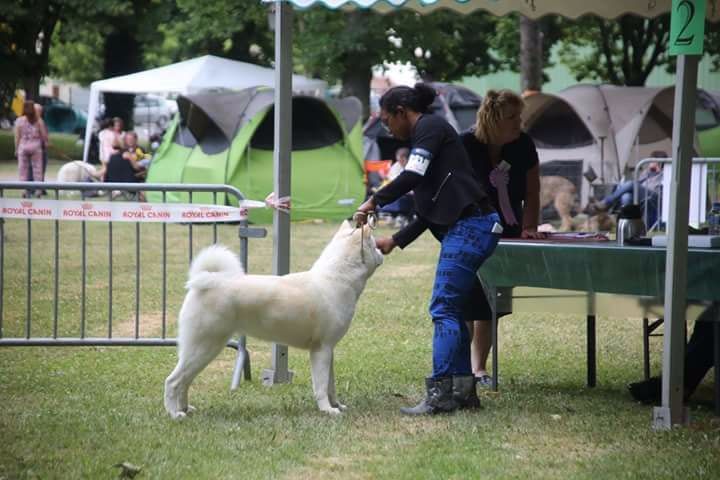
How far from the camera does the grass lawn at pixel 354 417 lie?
16.7ft

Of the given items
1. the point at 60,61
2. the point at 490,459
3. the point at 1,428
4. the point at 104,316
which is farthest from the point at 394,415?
the point at 60,61

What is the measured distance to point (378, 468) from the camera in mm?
5051

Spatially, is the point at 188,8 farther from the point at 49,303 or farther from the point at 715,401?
the point at 715,401

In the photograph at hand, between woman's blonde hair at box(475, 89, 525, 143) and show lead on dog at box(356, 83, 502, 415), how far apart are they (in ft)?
2.25

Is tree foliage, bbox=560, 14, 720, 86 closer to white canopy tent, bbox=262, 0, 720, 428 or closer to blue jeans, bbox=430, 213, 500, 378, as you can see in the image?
white canopy tent, bbox=262, 0, 720, 428

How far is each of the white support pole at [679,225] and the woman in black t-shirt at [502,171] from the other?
1.27 meters

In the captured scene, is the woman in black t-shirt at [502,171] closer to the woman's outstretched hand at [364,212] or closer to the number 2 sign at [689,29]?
the woman's outstretched hand at [364,212]

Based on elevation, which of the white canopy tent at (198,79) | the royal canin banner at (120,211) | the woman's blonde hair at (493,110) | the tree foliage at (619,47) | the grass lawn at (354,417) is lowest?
the grass lawn at (354,417)

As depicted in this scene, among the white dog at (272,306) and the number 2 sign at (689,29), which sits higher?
the number 2 sign at (689,29)

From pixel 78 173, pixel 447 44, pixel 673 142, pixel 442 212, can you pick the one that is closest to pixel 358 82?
pixel 447 44

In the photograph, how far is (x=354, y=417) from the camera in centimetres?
612

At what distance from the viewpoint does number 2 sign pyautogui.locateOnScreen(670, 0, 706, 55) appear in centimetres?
560

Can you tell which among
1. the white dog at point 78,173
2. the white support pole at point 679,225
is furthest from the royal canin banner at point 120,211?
Result: the white dog at point 78,173

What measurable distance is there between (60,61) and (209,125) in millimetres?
42002
